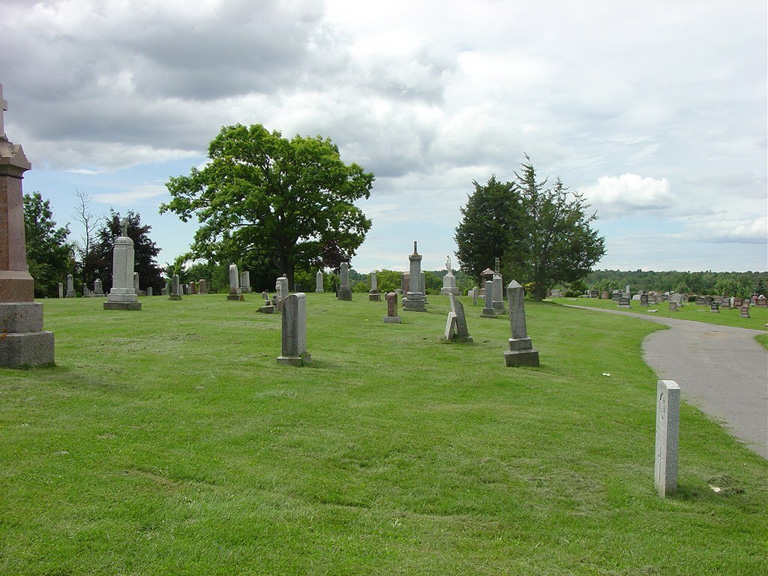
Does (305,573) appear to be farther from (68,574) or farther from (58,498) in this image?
(58,498)

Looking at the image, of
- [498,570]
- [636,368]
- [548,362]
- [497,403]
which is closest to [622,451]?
[497,403]

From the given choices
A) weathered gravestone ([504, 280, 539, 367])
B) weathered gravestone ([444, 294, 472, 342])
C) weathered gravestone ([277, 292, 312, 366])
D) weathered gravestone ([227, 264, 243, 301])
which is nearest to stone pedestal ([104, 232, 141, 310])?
weathered gravestone ([227, 264, 243, 301])

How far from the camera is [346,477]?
566 cm

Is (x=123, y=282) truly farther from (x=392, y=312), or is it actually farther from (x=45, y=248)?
(x=45, y=248)

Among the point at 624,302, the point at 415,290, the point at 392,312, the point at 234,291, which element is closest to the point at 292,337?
the point at 392,312

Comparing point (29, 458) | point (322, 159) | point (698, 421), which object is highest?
point (322, 159)

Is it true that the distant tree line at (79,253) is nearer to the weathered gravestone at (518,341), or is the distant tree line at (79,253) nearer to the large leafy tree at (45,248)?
the large leafy tree at (45,248)

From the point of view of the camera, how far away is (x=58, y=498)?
182 inches

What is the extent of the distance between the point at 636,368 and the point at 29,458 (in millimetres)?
13320

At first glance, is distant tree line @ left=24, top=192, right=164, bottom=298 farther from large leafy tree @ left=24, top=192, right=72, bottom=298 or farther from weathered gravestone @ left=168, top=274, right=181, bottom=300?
weathered gravestone @ left=168, top=274, right=181, bottom=300

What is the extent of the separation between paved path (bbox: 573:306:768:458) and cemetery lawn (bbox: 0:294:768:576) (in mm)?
724

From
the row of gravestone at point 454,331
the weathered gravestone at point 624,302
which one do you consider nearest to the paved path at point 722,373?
the row of gravestone at point 454,331

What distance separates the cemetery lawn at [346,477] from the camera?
13.9 feet

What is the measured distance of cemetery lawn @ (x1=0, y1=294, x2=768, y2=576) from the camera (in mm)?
4242
